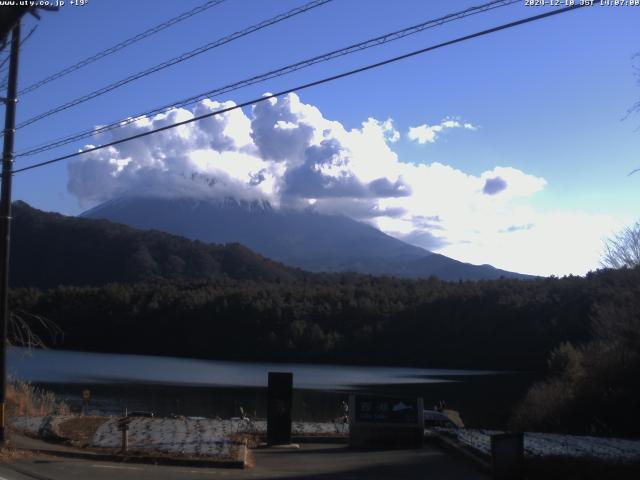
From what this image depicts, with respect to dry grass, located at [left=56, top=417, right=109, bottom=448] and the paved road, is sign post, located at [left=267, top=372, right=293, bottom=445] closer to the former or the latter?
the paved road

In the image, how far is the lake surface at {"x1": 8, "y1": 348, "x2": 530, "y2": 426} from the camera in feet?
138

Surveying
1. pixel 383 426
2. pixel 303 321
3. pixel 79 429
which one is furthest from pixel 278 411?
pixel 303 321

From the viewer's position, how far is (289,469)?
16.1 metres

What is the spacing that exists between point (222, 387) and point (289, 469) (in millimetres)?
40590

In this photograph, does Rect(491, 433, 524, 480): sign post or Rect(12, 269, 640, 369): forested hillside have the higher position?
Rect(12, 269, 640, 369): forested hillside

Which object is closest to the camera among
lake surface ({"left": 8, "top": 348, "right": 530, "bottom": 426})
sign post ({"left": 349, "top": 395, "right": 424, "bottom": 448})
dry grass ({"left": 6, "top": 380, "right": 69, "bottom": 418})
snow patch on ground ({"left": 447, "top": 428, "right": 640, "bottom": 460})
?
snow patch on ground ({"left": 447, "top": 428, "right": 640, "bottom": 460})

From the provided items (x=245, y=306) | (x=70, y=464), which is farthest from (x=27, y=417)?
(x=245, y=306)

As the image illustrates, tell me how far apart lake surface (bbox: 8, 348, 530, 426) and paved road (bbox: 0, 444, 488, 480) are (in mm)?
17001

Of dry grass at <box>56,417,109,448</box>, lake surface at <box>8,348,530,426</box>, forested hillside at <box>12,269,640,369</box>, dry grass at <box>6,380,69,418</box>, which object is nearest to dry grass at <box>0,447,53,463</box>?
dry grass at <box>56,417,109,448</box>

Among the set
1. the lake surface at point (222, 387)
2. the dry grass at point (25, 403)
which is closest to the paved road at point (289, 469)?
the dry grass at point (25, 403)

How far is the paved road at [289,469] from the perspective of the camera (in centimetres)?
1452

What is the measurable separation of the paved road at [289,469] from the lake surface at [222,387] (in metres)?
17.0

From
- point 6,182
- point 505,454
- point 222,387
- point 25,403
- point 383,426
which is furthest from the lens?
point 222,387

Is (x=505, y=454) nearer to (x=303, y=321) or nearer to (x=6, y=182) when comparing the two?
(x=6, y=182)
